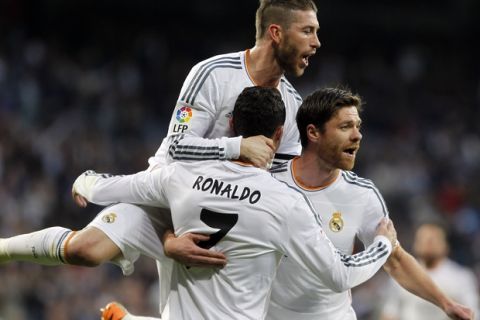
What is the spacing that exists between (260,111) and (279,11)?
35.7 inches

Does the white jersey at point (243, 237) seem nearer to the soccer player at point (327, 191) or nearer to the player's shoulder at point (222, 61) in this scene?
the soccer player at point (327, 191)

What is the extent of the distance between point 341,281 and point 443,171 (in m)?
9.64

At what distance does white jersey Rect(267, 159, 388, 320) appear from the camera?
4633 millimetres

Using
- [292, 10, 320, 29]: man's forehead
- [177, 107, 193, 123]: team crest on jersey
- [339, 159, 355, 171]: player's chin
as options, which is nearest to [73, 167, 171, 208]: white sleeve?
[177, 107, 193, 123]: team crest on jersey

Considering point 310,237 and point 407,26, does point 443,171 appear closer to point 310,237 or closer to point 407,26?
point 407,26

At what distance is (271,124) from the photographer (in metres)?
4.21

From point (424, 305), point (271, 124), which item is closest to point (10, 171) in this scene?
point (424, 305)

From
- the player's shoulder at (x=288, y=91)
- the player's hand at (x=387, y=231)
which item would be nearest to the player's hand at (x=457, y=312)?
the player's hand at (x=387, y=231)

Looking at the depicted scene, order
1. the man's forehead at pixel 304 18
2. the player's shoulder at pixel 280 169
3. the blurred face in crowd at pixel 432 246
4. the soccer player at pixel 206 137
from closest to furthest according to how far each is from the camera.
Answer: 1. the soccer player at pixel 206 137
2. the player's shoulder at pixel 280 169
3. the man's forehead at pixel 304 18
4. the blurred face in crowd at pixel 432 246

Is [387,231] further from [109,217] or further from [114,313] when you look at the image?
[114,313]

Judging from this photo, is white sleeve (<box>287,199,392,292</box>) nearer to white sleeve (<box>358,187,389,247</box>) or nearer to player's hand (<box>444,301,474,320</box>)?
white sleeve (<box>358,187,389,247</box>)

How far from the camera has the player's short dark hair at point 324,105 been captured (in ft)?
15.0

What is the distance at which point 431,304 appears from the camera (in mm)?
7520

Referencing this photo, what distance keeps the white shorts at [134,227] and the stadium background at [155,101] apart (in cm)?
504
